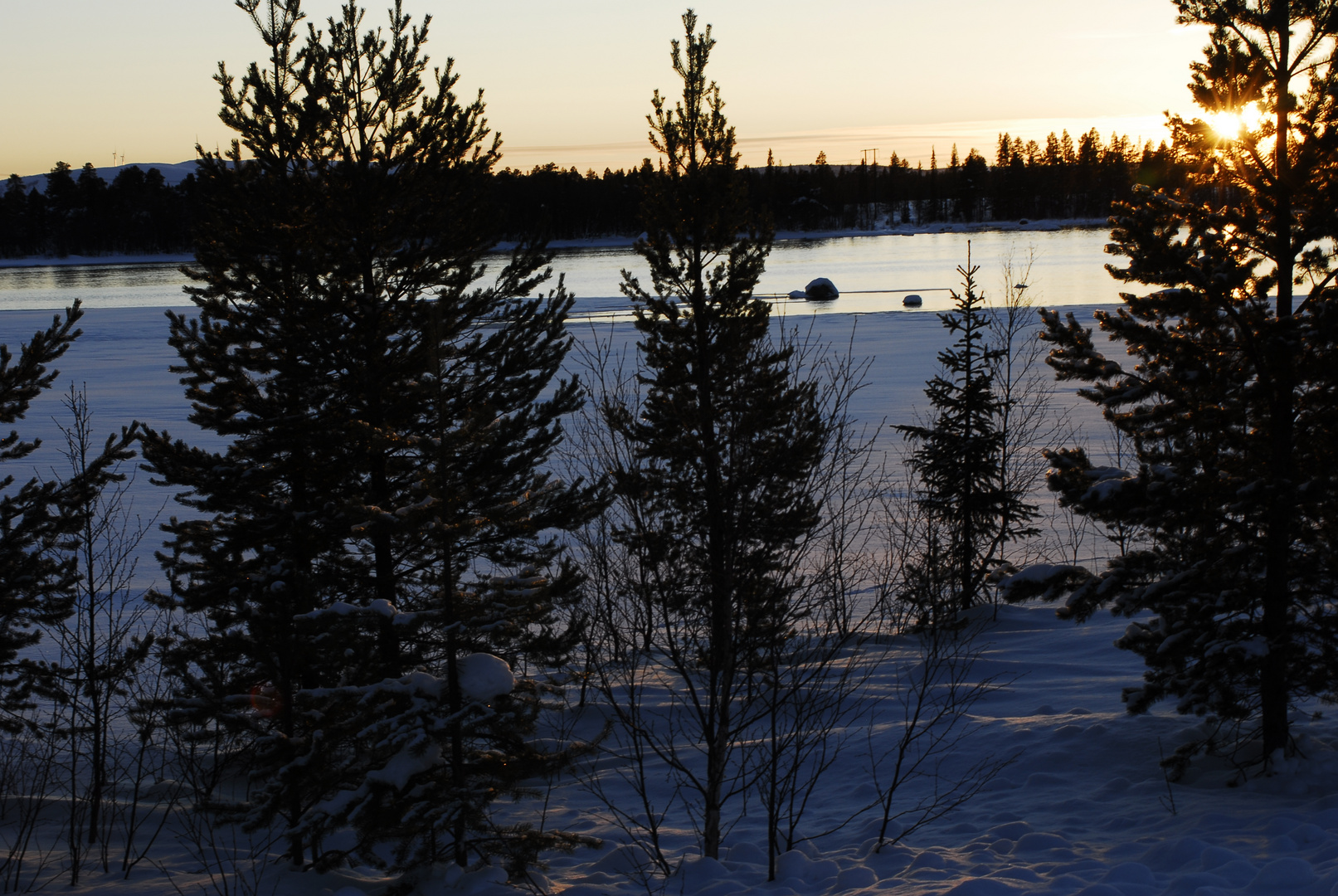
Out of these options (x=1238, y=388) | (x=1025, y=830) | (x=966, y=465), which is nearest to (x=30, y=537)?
(x=1025, y=830)

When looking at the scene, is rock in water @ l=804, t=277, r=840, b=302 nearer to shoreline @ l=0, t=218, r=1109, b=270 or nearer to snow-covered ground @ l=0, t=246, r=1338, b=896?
shoreline @ l=0, t=218, r=1109, b=270

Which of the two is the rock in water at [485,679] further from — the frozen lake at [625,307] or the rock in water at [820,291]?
the rock in water at [820,291]

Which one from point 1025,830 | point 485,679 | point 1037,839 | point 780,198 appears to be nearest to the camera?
point 485,679

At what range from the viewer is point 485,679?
723cm

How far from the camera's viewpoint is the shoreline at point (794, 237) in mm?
112000

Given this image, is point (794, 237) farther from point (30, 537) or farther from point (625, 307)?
point (30, 537)

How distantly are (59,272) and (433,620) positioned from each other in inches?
4475

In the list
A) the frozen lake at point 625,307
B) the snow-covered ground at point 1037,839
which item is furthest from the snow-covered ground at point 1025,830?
the frozen lake at point 625,307

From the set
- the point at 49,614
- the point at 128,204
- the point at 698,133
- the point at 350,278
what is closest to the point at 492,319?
the point at 350,278

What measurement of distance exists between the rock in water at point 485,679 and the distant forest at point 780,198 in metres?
76.2

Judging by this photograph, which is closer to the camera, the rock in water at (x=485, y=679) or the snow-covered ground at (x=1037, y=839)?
the snow-covered ground at (x=1037, y=839)

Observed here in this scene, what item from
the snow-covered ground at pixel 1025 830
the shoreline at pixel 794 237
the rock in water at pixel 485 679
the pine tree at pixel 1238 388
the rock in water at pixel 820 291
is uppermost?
the shoreline at pixel 794 237

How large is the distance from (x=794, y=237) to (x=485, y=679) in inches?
5242

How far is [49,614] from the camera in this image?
9734 millimetres
